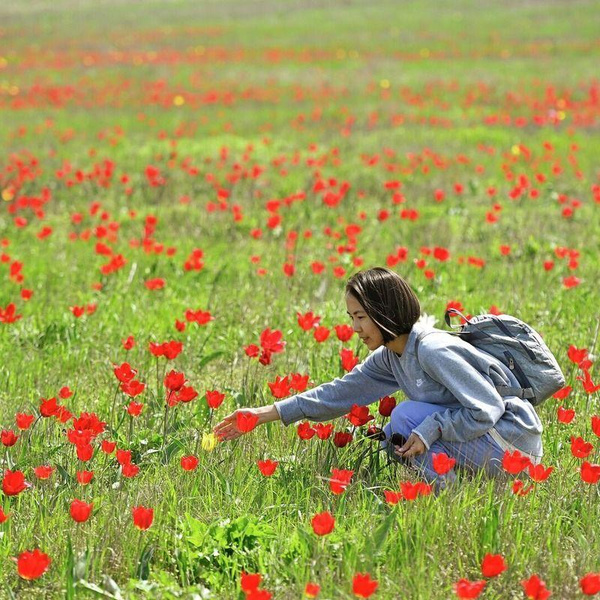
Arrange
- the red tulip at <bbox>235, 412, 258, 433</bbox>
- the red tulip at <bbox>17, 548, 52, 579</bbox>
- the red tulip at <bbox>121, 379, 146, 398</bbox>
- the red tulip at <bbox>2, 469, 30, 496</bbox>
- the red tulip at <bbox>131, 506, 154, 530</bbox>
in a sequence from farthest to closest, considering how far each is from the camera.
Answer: the red tulip at <bbox>121, 379, 146, 398</bbox>, the red tulip at <bbox>235, 412, 258, 433</bbox>, the red tulip at <bbox>2, 469, 30, 496</bbox>, the red tulip at <bbox>131, 506, 154, 530</bbox>, the red tulip at <bbox>17, 548, 52, 579</bbox>

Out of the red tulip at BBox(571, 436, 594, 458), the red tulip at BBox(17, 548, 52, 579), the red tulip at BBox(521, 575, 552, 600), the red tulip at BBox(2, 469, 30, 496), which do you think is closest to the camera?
the red tulip at BBox(521, 575, 552, 600)

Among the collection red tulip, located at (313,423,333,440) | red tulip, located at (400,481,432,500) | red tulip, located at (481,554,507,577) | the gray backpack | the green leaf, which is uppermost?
the gray backpack

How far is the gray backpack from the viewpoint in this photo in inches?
147

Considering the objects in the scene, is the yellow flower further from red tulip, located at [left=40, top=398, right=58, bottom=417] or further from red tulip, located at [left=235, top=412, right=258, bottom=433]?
red tulip, located at [left=40, top=398, right=58, bottom=417]

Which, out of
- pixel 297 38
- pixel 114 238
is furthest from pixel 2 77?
pixel 114 238

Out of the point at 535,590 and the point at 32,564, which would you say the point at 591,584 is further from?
the point at 32,564

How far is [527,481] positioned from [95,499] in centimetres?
149

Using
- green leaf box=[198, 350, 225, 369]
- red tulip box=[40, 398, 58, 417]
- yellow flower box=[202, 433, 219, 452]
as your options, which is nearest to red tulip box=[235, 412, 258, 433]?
yellow flower box=[202, 433, 219, 452]

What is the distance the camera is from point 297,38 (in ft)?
97.6

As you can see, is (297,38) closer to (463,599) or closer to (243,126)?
(243,126)

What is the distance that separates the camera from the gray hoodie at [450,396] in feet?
11.7

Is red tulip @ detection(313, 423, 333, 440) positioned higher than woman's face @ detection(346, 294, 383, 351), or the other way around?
woman's face @ detection(346, 294, 383, 351)

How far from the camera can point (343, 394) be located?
157 inches

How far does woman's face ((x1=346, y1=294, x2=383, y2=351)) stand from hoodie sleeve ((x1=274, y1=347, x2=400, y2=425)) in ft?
0.67
